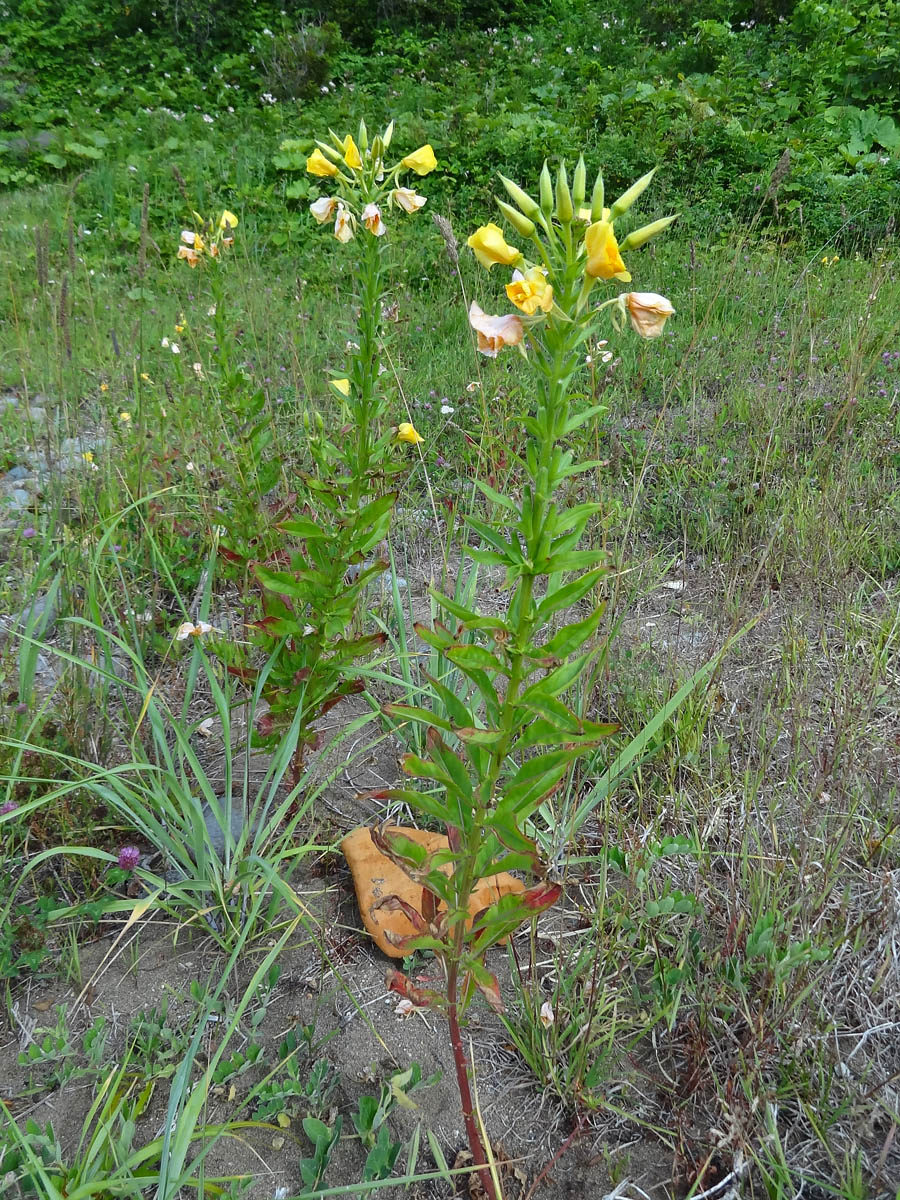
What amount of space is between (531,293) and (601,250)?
0.10m

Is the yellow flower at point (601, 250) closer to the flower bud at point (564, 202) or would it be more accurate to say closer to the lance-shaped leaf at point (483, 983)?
the flower bud at point (564, 202)

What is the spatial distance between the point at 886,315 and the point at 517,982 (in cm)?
378

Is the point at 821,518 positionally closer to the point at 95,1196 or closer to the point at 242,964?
the point at 242,964

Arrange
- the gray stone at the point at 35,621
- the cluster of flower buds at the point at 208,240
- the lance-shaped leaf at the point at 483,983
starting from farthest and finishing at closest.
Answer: the cluster of flower buds at the point at 208,240
the gray stone at the point at 35,621
the lance-shaped leaf at the point at 483,983

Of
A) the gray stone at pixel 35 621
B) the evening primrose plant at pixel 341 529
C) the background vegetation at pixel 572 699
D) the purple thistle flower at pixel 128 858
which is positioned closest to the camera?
the background vegetation at pixel 572 699

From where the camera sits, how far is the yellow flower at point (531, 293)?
3.14ft

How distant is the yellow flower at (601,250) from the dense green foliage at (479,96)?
3.36 m

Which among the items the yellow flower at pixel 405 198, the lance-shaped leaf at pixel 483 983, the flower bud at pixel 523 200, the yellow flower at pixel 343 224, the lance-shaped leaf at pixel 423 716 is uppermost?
the flower bud at pixel 523 200

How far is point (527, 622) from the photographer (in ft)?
3.71

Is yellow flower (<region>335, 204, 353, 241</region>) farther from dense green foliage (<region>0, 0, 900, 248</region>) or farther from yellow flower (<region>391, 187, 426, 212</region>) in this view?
dense green foliage (<region>0, 0, 900, 248</region>)

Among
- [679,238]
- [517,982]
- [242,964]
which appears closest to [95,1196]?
[242,964]

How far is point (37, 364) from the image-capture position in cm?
→ 364

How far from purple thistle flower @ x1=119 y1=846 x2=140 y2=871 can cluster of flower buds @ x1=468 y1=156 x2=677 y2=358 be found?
4.01ft

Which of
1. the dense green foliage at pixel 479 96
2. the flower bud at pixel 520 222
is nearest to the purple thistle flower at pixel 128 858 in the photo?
the flower bud at pixel 520 222
